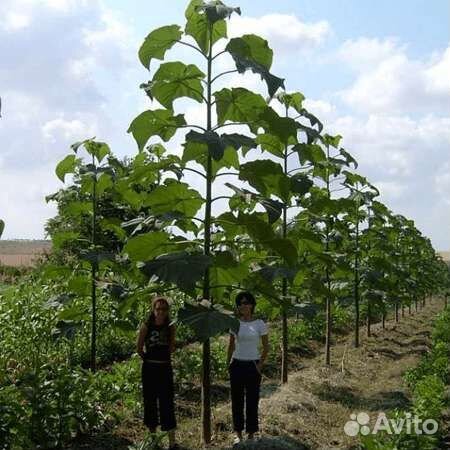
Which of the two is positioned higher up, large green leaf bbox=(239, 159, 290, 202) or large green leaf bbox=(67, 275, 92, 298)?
large green leaf bbox=(239, 159, 290, 202)

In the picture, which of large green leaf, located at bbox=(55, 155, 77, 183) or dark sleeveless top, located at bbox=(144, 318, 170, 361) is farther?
large green leaf, located at bbox=(55, 155, 77, 183)

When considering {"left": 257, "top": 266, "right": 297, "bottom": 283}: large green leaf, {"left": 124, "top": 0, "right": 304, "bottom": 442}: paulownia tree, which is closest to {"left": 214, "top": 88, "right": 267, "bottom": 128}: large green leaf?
{"left": 124, "top": 0, "right": 304, "bottom": 442}: paulownia tree

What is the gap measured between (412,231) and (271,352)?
1091 cm

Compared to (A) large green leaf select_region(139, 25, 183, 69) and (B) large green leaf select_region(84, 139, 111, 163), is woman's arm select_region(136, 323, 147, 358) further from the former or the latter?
(A) large green leaf select_region(139, 25, 183, 69)

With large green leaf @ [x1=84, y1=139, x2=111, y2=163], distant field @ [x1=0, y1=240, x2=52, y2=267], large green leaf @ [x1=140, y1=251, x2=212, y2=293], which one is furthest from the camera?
distant field @ [x1=0, y1=240, x2=52, y2=267]

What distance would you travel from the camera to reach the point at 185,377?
8.31m

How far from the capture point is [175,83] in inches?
193

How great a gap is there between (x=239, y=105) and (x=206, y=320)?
178 cm

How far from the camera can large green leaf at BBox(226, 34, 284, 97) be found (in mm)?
4391

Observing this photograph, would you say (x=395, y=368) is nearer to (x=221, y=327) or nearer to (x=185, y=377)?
(x=185, y=377)

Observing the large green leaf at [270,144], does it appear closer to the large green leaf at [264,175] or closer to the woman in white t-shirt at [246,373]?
the woman in white t-shirt at [246,373]

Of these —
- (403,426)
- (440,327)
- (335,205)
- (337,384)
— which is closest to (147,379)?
(403,426)

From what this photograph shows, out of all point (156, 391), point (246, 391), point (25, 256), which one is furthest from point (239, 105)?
point (25, 256)

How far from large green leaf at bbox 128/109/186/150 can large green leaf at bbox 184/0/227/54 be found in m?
0.66
